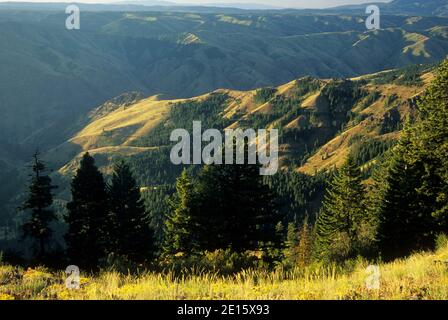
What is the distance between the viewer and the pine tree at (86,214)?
3497 cm

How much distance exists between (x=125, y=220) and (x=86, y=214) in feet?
14.6

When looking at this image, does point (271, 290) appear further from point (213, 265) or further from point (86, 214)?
point (86, 214)

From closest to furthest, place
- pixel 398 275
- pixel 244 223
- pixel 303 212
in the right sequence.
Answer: pixel 398 275 < pixel 244 223 < pixel 303 212

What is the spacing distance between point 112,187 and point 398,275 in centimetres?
3308

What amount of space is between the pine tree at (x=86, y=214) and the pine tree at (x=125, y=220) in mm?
2453

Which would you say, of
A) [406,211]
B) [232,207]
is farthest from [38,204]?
[406,211]

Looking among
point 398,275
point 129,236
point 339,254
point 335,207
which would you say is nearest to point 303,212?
point 335,207

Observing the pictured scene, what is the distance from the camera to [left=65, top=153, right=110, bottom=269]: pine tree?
34969 millimetres

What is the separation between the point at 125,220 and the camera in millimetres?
38969

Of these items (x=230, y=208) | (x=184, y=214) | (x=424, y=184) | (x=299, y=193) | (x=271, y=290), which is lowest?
(x=299, y=193)
